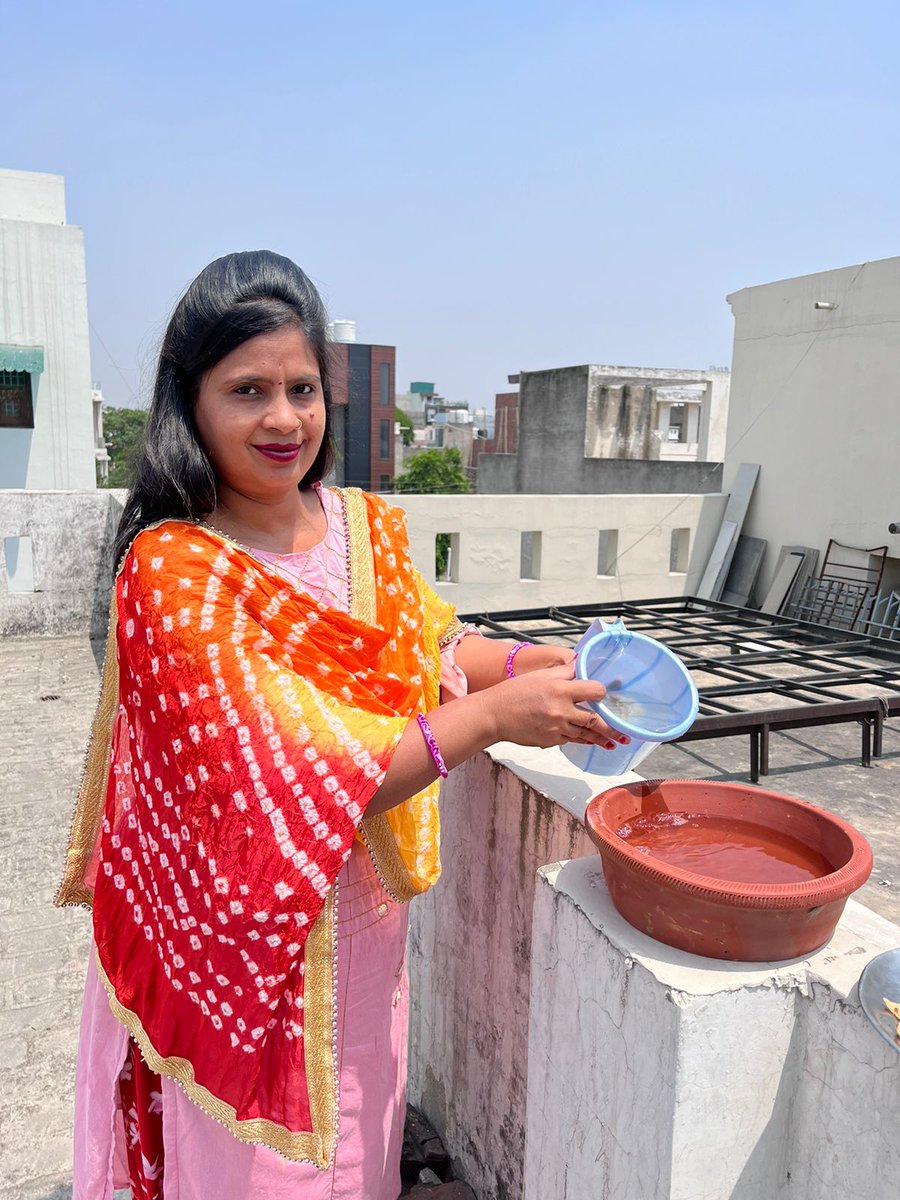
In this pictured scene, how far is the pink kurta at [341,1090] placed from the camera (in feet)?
4.22

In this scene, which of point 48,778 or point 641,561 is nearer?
point 48,778

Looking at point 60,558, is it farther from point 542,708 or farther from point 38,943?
point 542,708

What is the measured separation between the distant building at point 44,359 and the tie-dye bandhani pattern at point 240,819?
1378 cm

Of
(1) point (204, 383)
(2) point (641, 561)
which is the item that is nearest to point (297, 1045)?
(1) point (204, 383)

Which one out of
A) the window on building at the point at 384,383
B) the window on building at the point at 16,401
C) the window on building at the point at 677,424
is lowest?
the window on building at the point at 16,401

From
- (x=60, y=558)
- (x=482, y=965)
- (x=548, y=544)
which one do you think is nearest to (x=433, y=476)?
(x=548, y=544)

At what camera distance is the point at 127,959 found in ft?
4.28

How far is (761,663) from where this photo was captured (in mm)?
4840

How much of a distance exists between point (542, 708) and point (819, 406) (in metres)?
9.58

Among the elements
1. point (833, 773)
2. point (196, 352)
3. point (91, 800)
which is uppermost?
point (196, 352)

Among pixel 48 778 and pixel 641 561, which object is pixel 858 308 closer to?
pixel 641 561

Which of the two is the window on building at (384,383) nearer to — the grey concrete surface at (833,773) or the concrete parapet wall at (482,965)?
the grey concrete surface at (833,773)

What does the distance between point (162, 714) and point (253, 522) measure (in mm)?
346

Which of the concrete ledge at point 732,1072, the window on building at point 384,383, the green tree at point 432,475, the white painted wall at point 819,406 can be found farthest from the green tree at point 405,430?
the concrete ledge at point 732,1072
